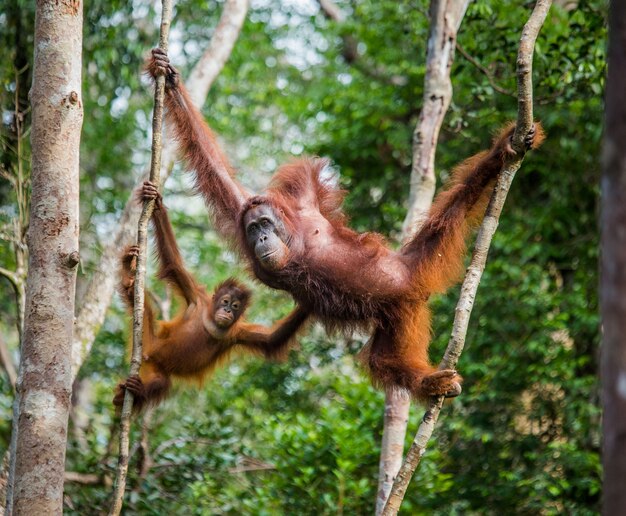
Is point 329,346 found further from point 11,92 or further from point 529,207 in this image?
point 11,92

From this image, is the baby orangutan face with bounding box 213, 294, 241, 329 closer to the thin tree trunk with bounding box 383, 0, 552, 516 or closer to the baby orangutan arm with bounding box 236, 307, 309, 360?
the baby orangutan arm with bounding box 236, 307, 309, 360

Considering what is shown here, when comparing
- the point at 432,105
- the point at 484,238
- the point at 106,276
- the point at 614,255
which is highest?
the point at 432,105

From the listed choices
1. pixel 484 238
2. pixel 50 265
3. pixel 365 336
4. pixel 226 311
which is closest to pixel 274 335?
pixel 226 311

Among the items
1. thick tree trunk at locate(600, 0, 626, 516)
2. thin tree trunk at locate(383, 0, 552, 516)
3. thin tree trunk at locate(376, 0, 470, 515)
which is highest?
thin tree trunk at locate(376, 0, 470, 515)

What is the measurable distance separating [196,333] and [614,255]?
479 centimetres

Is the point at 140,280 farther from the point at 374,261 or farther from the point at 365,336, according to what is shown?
the point at 365,336

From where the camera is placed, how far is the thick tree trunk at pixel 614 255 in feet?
4.69

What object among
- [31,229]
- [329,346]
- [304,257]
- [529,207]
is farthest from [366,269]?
[529,207]

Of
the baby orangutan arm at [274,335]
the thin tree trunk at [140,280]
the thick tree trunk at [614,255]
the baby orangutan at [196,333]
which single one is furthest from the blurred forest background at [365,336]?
the thick tree trunk at [614,255]

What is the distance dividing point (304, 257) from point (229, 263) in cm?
552

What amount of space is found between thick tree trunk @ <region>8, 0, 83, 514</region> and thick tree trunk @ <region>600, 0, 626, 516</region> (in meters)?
2.59

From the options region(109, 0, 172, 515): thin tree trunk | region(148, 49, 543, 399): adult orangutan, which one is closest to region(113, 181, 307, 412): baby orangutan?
region(148, 49, 543, 399): adult orangutan

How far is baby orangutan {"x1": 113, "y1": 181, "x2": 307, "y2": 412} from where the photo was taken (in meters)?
5.72

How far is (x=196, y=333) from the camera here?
602cm
